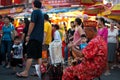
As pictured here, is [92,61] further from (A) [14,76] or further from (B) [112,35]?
(B) [112,35]

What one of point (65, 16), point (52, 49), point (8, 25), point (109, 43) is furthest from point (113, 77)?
point (65, 16)

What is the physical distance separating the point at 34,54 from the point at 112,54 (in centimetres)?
465

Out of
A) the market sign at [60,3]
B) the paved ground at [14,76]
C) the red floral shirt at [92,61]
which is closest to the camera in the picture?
the red floral shirt at [92,61]

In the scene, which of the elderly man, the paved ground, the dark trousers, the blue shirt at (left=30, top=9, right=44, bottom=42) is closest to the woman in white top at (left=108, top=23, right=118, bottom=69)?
the paved ground

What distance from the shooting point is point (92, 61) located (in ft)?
23.1

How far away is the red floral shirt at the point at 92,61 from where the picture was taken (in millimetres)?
6992

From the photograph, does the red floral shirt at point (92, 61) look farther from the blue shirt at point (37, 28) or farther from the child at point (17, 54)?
the child at point (17, 54)

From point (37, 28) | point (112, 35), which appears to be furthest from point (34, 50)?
point (112, 35)

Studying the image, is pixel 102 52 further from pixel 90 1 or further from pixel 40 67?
→ pixel 90 1

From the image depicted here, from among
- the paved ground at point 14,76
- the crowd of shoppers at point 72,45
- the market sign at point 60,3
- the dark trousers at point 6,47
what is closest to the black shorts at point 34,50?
the crowd of shoppers at point 72,45

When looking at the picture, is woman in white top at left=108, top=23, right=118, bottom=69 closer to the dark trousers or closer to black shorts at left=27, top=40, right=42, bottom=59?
the dark trousers

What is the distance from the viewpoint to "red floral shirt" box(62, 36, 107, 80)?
22.9 ft

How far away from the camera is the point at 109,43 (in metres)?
13.6

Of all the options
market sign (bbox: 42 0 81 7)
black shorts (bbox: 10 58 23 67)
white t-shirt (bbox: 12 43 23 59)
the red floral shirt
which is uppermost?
the red floral shirt
